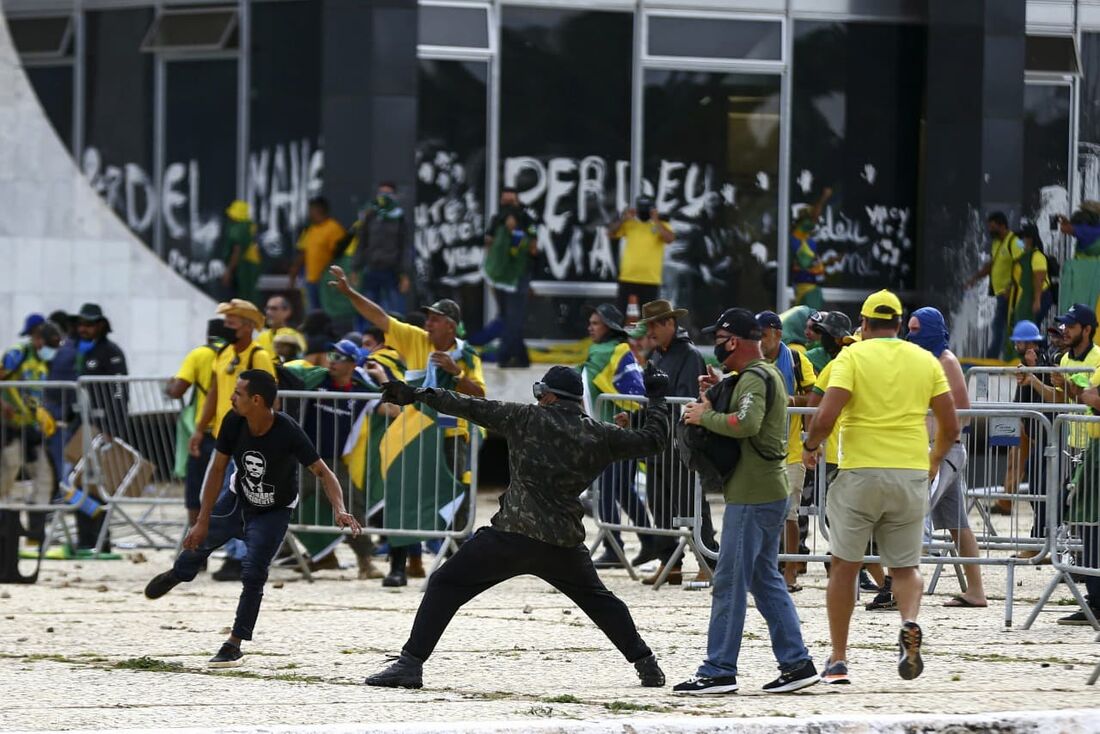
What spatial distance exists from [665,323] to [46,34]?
12.5 meters

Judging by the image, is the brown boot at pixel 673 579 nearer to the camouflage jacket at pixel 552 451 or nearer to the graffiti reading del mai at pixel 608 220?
the camouflage jacket at pixel 552 451

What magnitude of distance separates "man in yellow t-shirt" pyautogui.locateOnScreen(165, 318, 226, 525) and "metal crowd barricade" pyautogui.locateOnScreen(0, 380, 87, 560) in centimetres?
214

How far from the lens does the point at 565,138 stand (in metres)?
22.2

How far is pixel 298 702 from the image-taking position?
8625mm

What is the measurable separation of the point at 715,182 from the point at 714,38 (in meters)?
1.59

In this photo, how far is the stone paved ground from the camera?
848cm

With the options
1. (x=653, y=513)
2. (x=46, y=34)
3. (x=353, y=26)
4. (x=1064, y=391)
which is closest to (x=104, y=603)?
(x=653, y=513)

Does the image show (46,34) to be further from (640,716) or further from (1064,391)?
(640,716)

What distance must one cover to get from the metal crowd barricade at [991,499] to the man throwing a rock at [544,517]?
9.28 ft

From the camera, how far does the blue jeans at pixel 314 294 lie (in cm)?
2147

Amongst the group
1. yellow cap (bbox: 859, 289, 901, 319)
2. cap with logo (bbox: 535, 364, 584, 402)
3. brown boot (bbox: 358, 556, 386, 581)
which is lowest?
brown boot (bbox: 358, 556, 386, 581)

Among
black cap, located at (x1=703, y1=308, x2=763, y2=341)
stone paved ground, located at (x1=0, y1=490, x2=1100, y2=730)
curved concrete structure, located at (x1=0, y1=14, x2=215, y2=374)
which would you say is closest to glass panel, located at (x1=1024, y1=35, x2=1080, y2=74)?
curved concrete structure, located at (x1=0, y1=14, x2=215, y2=374)

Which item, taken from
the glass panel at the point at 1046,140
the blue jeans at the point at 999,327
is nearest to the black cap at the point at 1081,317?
the blue jeans at the point at 999,327

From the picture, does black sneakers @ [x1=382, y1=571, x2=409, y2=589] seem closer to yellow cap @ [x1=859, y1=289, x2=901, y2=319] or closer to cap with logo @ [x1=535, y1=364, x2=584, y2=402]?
cap with logo @ [x1=535, y1=364, x2=584, y2=402]
